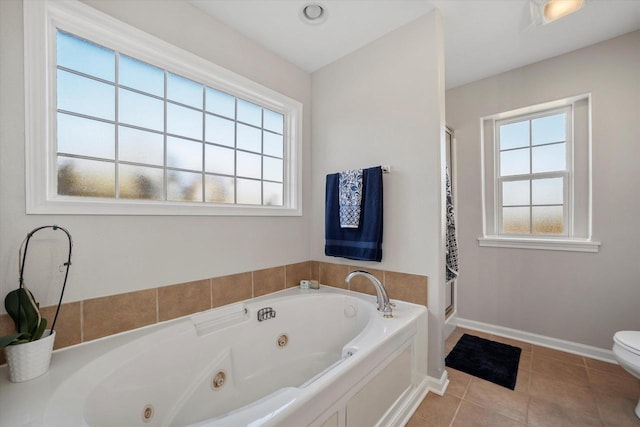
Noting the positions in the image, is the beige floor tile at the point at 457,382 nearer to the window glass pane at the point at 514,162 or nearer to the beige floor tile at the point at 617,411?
the beige floor tile at the point at 617,411

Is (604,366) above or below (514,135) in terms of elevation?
below

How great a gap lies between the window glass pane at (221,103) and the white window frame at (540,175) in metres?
2.39

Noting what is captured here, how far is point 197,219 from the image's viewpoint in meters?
1.69

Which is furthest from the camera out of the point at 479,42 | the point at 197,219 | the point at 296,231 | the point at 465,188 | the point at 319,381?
the point at 465,188

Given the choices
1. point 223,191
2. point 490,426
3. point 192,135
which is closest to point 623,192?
point 490,426

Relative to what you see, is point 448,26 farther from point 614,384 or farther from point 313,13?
point 614,384

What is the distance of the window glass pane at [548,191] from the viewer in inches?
93.6

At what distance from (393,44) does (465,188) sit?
5.28 ft

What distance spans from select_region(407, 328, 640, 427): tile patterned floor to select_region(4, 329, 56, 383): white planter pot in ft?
5.76

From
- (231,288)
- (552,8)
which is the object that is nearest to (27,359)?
(231,288)

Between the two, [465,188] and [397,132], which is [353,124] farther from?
[465,188]

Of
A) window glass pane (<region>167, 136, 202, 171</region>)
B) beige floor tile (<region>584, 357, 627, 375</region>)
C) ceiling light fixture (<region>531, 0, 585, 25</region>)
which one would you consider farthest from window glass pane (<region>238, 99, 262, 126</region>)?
beige floor tile (<region>584, 357, 627, 375</region>)

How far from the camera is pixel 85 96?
1.36m

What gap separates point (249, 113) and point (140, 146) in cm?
84
